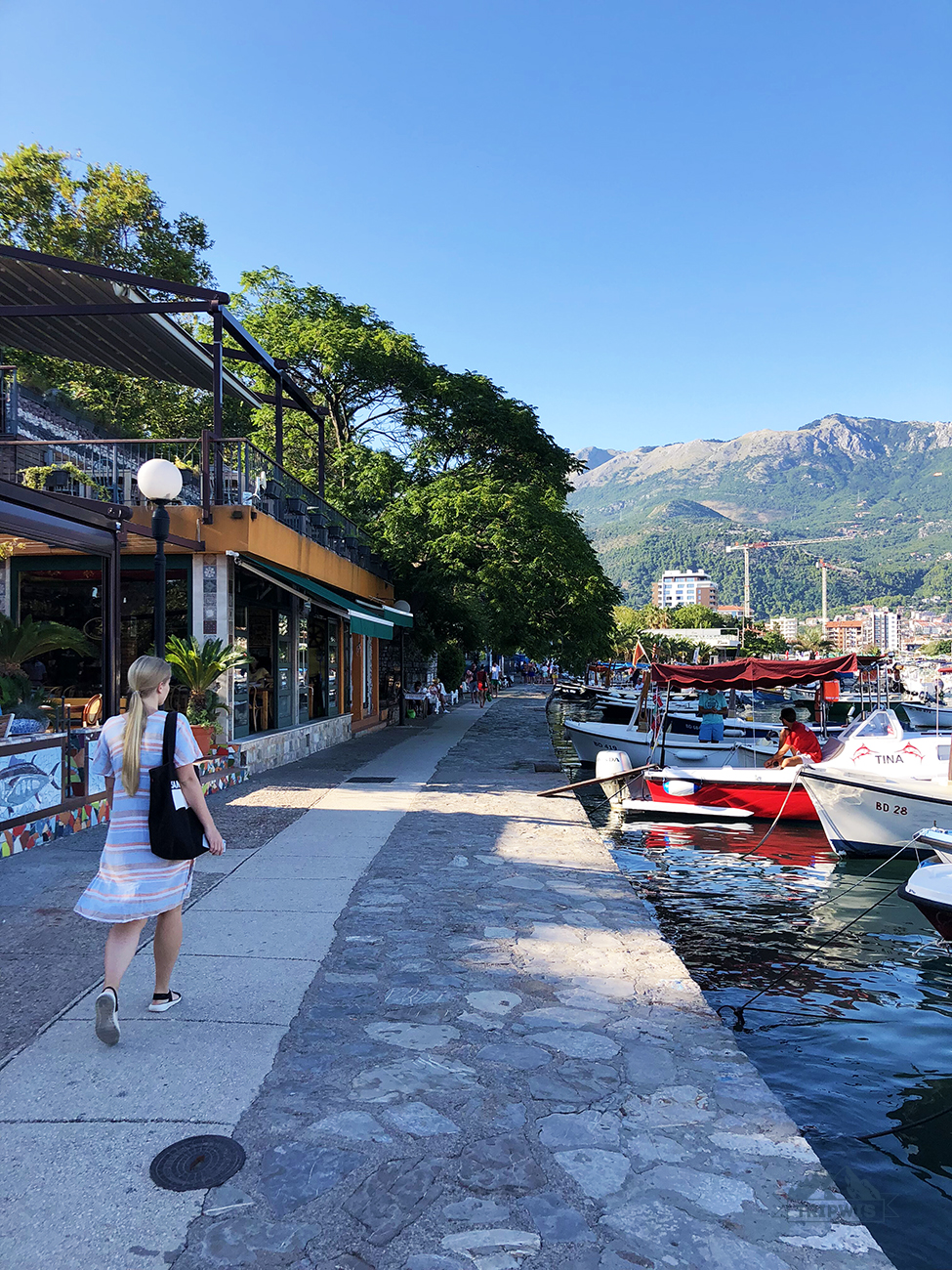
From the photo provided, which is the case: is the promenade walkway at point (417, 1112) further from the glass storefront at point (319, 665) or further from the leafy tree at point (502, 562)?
the leafy tree at point (502, 562)

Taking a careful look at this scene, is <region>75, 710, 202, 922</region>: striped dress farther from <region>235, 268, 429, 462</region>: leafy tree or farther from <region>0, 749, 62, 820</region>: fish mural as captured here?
<region>235, 268, 429, 462</region>: leafy tree

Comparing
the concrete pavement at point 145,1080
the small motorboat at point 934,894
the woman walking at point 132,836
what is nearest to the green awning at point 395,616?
the concrete pavement at point 145,1080

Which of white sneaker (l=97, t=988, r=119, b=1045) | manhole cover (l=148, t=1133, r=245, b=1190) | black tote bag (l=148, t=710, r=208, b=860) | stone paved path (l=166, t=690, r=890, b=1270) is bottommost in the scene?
stone paved path (l=166, t=690, r=890, b=1270)

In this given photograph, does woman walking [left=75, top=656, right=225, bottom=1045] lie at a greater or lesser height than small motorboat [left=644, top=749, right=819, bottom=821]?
greater

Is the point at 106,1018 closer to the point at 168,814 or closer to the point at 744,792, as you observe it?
the point at 168,814

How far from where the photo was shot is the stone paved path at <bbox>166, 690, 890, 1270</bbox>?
2902 millimetres

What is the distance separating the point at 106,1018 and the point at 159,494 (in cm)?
616

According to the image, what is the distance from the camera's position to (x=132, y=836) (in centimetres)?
428

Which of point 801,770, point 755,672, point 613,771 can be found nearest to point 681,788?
point 613,771

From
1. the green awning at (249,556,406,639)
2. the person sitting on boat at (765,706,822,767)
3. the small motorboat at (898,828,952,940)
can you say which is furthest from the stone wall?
the small motorboat at (898,828,952,940)

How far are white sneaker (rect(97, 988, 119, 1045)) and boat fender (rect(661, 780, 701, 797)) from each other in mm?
12041

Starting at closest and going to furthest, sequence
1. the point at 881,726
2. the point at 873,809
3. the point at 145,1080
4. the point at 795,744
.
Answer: the point at 145,1080 → the point at 873,809 → the point at 881,726 → the point at 795,744

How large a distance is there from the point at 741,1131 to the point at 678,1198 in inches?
24.7

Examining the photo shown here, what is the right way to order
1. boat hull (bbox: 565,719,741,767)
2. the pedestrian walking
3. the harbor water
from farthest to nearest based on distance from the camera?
the pedestrian walking, boat hull (bbox: 565,719,741,767), the harbor water
